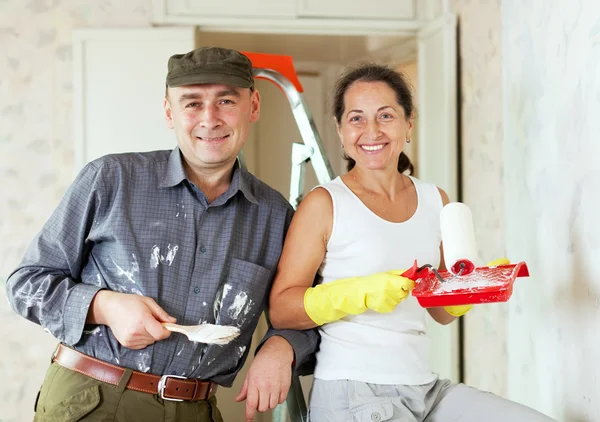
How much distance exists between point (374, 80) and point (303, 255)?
448 mm

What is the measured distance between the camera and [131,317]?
153 centimetres

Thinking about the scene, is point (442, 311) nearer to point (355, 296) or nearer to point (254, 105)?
point (355, 296)

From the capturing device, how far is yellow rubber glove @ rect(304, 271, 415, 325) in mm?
1429

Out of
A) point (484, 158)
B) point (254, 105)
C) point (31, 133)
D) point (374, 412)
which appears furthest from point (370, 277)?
point (31, 133)

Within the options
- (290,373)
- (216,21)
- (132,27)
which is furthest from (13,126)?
(290,373)

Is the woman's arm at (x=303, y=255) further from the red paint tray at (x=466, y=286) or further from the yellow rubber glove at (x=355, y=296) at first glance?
the red paint tray at (x=466, y=286)

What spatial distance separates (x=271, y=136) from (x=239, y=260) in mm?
2976

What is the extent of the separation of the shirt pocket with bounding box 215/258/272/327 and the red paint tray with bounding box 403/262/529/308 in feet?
1.35

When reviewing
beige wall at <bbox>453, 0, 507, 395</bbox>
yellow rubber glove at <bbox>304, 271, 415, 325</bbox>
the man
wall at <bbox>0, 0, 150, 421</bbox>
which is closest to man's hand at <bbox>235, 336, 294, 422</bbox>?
the man

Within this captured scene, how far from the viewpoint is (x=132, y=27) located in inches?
134

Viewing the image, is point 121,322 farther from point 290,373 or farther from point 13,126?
point 13,126

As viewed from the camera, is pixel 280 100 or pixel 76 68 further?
pixel 280 100

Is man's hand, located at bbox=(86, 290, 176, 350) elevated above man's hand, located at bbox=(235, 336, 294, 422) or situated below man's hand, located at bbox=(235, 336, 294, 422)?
above

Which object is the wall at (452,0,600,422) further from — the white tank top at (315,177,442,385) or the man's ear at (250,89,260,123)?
the man's ear at (250,89,260,123)
